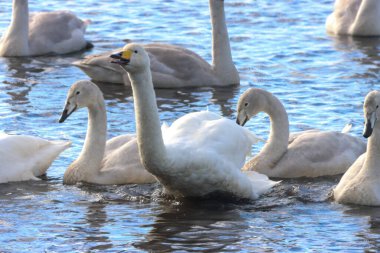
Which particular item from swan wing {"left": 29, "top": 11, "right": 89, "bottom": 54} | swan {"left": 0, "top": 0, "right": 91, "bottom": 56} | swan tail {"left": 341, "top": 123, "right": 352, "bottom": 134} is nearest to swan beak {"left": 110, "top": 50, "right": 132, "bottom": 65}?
swan tail {"left": 341, "top": 123, "right": 352, "bottom": 134}

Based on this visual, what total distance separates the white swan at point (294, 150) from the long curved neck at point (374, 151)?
52.5 inches

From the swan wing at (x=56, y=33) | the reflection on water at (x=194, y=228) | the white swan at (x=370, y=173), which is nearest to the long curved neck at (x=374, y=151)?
the white swan at (x=370, y=173)

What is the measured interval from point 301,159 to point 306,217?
1621 millimetres

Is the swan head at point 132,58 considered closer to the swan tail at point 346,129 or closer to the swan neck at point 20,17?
the swan tail at point 346,129

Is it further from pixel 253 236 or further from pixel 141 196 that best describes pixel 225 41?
pixel 253 236

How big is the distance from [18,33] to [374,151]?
8.41 m

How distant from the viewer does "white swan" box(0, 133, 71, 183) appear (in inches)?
481

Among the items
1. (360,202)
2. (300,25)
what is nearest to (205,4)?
(300,25)

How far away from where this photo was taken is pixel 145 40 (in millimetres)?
19188

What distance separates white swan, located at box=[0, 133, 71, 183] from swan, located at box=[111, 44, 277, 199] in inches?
54.3

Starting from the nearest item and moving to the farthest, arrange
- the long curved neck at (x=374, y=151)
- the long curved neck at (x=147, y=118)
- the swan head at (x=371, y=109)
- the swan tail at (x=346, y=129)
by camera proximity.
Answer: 1. the long curved neck at (x=147, y=118)
2. the swan head at (x=371, y=109)
3. the long curved neck at (x=374, y=151)
4. the swan tail at (x=346, y=129)

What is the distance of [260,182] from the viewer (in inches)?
457

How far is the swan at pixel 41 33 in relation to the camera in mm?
18141

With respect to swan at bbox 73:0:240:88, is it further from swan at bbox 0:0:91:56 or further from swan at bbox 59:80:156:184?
swan at bbox 59:80:156:184
